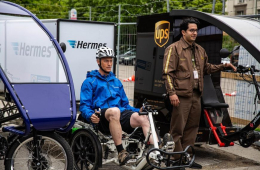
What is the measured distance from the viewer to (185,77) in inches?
231

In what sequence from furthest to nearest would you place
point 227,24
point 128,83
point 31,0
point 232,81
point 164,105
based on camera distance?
point 31,0, point 128,83, point 232,81, point 164,105, point 227,24

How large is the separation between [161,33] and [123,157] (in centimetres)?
243

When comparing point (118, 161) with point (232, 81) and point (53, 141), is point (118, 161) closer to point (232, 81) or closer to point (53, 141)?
point (53, 141)

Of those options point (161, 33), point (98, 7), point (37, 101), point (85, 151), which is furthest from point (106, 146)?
point (98, 7)

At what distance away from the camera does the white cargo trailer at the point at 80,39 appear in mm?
9625

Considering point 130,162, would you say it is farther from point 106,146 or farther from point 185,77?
point 185,77

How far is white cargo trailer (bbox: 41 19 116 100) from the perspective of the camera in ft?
31.6

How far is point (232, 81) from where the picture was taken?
27.5ft

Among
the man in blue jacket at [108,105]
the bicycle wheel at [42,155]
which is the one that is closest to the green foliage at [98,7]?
the man in blue jacket at [108,105]

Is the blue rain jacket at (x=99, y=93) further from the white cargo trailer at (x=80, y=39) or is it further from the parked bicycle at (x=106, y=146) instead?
the white cargo trailer at (x=80, y=39)

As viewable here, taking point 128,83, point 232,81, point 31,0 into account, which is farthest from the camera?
point 31,0

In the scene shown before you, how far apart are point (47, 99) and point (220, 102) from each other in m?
3.30

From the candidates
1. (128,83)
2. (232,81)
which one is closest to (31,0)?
(128,83)

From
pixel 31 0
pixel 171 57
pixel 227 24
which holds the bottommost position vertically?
pixel 171 57
